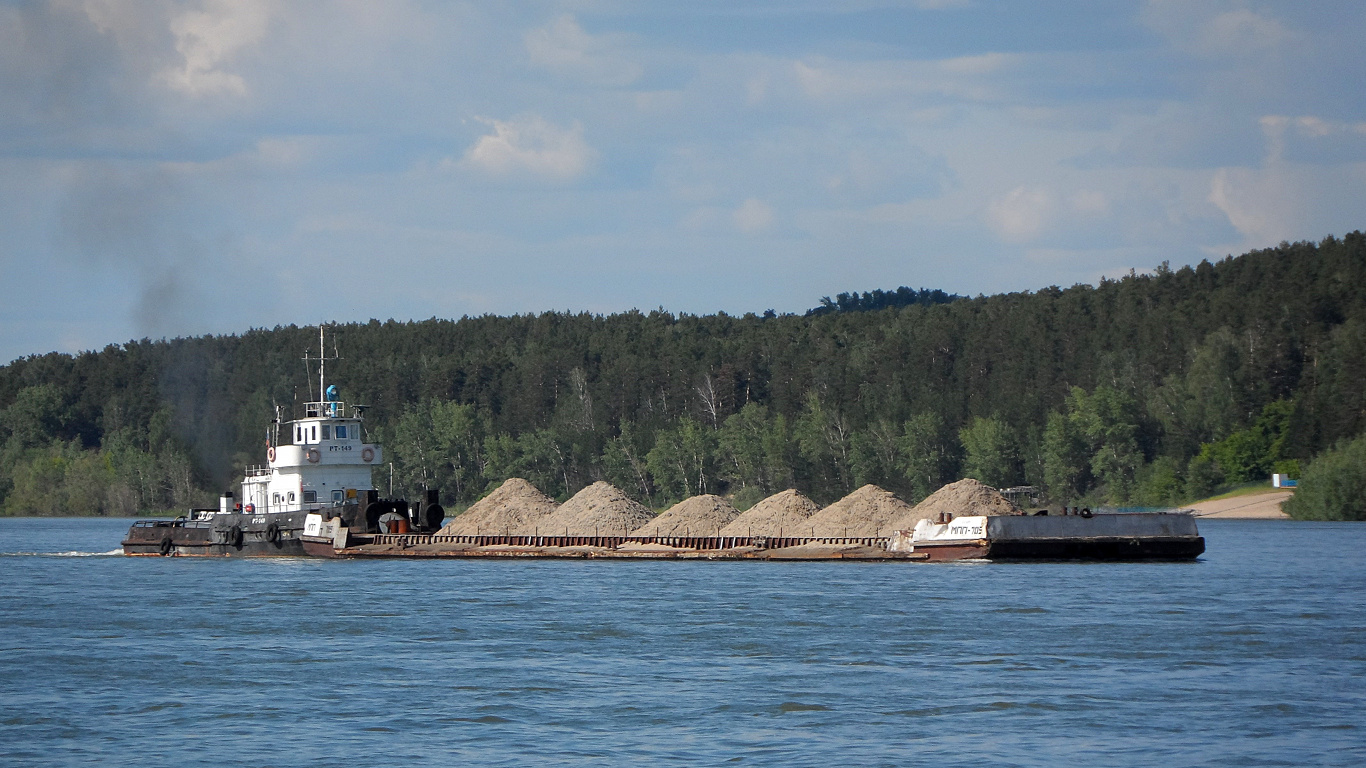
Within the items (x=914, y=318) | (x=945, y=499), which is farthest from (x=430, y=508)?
(x=914, y=318)

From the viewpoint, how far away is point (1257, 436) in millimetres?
112125

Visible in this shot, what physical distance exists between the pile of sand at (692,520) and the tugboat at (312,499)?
29.2 feet

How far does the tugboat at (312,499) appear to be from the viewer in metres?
60.4

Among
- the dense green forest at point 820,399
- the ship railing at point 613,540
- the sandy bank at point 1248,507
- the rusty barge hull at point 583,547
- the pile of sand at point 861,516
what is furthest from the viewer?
the dense green forest at point 820,399

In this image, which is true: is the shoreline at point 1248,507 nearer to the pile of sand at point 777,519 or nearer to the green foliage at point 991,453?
the green foliage at point 991,453

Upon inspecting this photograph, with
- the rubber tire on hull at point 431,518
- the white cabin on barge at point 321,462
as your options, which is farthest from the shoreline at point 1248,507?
the white cabin on barge at point 321,462

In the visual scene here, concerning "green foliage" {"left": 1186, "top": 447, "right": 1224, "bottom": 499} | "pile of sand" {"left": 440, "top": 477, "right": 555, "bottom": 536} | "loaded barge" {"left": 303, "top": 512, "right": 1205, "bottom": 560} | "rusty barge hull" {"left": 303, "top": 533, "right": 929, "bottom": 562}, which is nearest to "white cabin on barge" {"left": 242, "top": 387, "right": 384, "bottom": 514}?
"loaded barge" {"left": 303, "top": 512, "right": 1205, "bottom": 560}

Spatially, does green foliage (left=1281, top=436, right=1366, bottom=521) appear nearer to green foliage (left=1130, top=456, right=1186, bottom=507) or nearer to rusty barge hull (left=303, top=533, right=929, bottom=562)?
green foliage (left=1130, top=456, right=1186, bottom=507)

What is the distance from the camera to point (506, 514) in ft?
226

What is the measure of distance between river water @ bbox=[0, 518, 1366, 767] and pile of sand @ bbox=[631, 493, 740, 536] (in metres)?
10.9

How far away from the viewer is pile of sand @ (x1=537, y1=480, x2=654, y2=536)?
64125mm

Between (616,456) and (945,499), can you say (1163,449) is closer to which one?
(616,456)

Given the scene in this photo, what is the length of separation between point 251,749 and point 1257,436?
334ft

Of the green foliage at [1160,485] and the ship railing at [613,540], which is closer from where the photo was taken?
the ship railing at [613,540]
